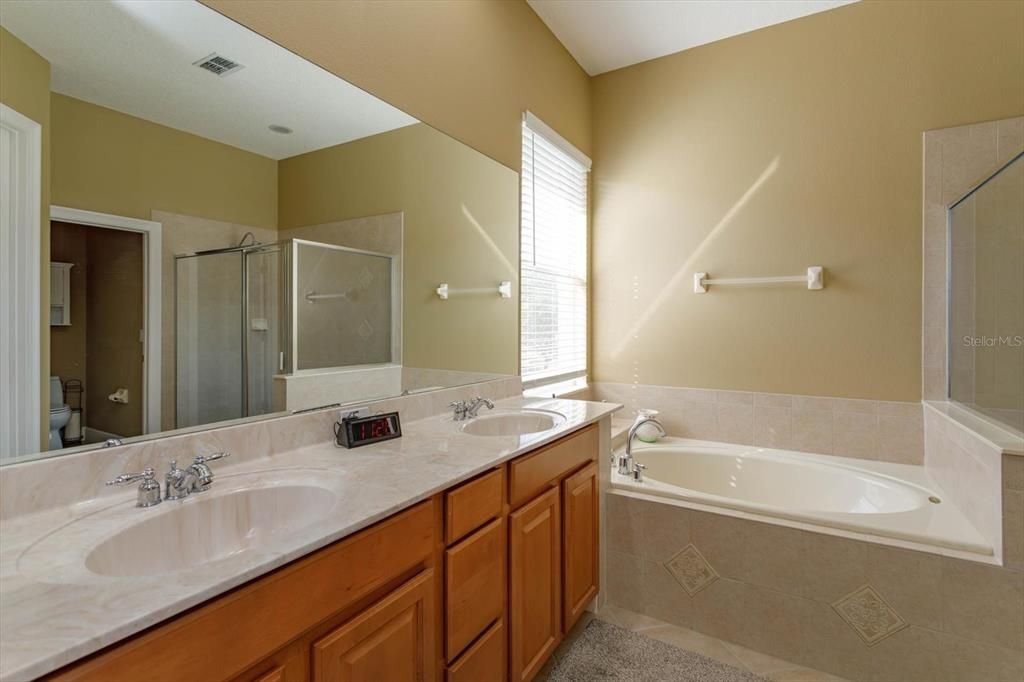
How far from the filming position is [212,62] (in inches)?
47.3

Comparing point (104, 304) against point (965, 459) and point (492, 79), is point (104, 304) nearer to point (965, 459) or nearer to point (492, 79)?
point (492, 79)

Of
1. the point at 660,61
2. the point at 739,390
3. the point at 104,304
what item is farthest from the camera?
the point at 660,61

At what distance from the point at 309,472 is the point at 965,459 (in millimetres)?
2353

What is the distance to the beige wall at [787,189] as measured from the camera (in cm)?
235

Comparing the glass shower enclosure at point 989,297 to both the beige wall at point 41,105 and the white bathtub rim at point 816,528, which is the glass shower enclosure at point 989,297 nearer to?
the white bathtub rim at point 816,528

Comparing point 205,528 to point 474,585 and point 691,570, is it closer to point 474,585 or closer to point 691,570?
point 474,585

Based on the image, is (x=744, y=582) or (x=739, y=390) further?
(x=739, y=390)

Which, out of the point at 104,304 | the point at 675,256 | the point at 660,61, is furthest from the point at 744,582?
the point at 660,61

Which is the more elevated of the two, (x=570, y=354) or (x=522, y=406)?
(x=570, y=354)

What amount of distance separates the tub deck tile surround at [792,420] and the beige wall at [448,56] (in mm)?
1710

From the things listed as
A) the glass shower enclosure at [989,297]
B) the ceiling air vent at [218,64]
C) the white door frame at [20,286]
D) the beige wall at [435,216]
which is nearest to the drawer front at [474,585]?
the beige wall at [435,216]

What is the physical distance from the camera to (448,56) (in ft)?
6.50

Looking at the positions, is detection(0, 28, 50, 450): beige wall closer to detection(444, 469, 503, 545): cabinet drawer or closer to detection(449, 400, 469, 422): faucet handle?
detection(444, 469, 503, 545): cabinet drawer

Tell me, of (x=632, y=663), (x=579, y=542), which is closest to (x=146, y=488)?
(x=579, y=542)
